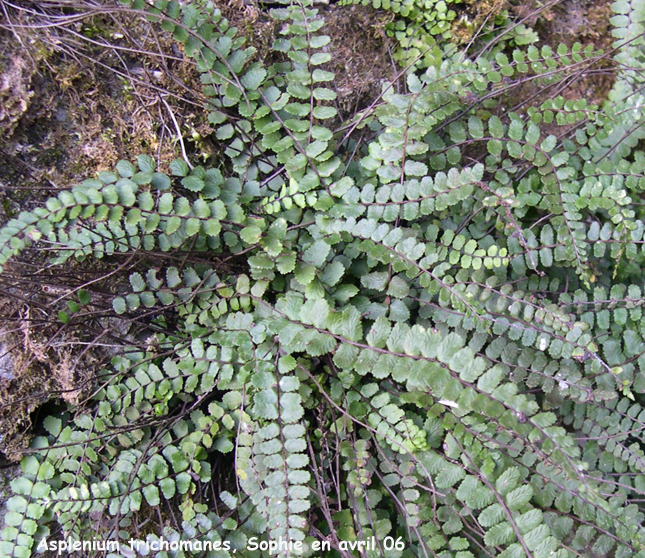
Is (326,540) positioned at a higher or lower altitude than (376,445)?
lower

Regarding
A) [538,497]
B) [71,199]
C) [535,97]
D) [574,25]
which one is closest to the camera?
[71,199]

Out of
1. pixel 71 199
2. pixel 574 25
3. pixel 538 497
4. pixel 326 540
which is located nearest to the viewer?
pixel 71 199

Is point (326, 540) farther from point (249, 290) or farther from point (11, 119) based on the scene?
point (11, 119)

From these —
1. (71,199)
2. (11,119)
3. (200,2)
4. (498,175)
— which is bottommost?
(71,199)

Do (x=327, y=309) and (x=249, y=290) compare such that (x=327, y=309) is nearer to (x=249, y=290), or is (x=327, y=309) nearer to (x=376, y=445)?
(x=249, y=290)

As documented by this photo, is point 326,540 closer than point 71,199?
No

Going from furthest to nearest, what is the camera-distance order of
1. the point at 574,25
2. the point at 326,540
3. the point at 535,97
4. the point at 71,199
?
1. the point at 574,25
2. the point at 535,97
3. the point at 326,540
4. the point at 71,199

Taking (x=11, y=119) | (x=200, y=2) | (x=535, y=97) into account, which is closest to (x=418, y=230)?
(x=535, y=97)

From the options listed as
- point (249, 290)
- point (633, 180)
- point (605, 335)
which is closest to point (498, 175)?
point (633, 180)

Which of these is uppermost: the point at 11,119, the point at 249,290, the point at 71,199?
the point at 11,119
